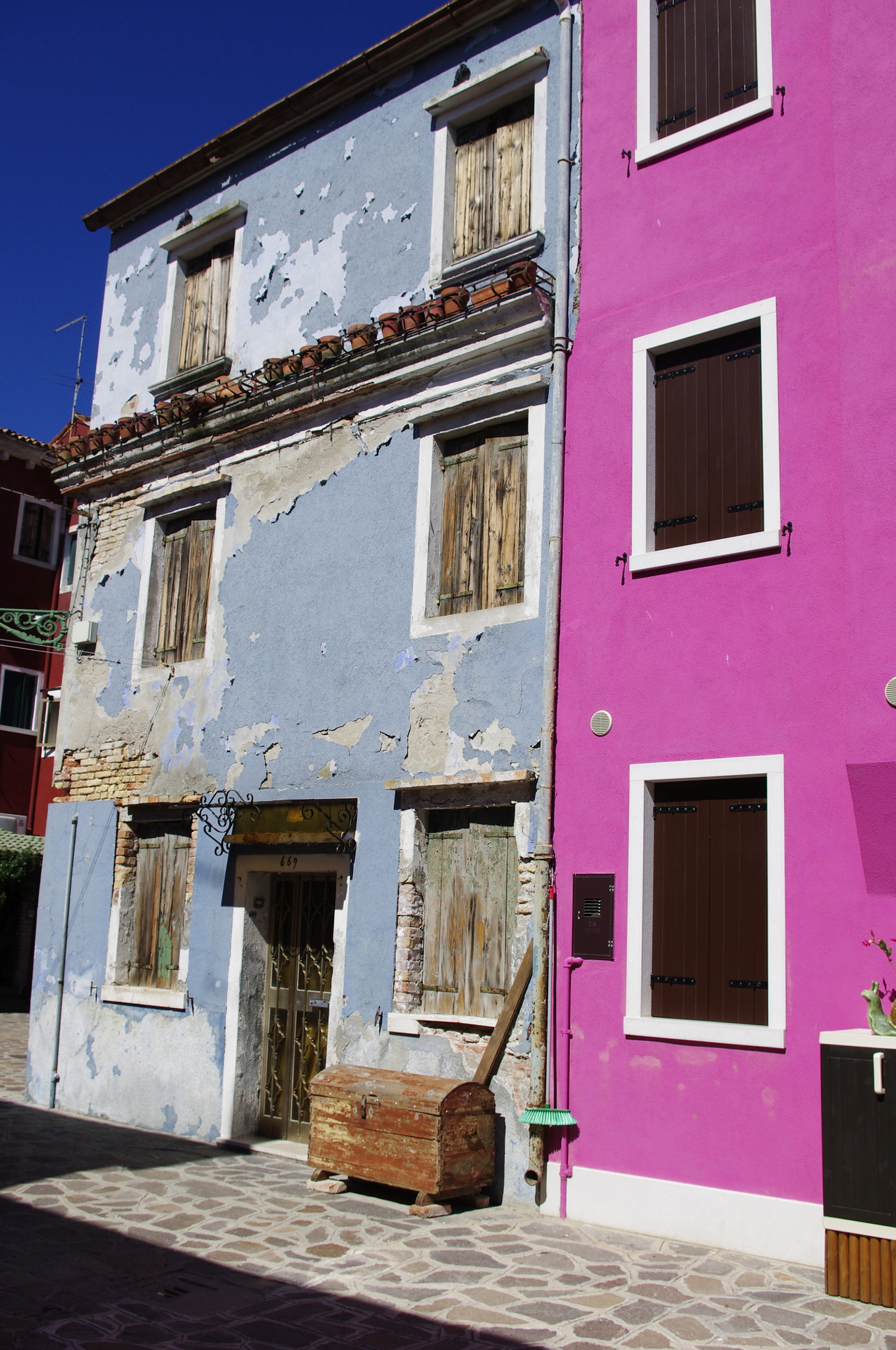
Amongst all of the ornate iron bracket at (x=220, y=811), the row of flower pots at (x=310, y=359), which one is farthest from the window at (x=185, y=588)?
the ornate iron bracket at (x=220, y=811)

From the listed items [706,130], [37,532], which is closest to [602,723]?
[706,130]

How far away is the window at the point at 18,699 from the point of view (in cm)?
2480

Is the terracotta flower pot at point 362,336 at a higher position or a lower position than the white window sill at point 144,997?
higher

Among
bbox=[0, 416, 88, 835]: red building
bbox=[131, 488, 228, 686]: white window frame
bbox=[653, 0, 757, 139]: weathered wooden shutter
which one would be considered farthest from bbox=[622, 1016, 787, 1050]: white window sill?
bbox=[0, 416, 88, 835]: red building

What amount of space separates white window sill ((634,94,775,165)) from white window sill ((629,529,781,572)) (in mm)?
2988

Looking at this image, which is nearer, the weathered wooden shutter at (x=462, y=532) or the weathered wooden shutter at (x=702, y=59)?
the weathered wooden shutter at (x=702, y=59)

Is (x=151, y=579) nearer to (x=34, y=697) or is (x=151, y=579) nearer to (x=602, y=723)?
(x=602, y=723)

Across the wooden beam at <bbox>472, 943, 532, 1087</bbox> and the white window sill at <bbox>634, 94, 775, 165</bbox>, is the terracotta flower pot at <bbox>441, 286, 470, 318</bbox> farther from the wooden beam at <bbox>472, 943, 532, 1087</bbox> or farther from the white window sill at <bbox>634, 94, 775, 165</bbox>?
the wooden beam at <bbox>472, 943, 532, 1087</bbox>

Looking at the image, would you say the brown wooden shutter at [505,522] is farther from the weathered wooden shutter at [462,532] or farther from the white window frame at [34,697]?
the white window frame at [34,697]

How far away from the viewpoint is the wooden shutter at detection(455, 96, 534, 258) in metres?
9.53

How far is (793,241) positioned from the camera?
759 centimetres

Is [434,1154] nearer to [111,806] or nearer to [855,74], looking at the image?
[111,806]

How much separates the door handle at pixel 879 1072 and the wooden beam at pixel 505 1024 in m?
2.63

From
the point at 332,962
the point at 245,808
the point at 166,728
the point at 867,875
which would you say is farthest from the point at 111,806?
the point at 867,875
